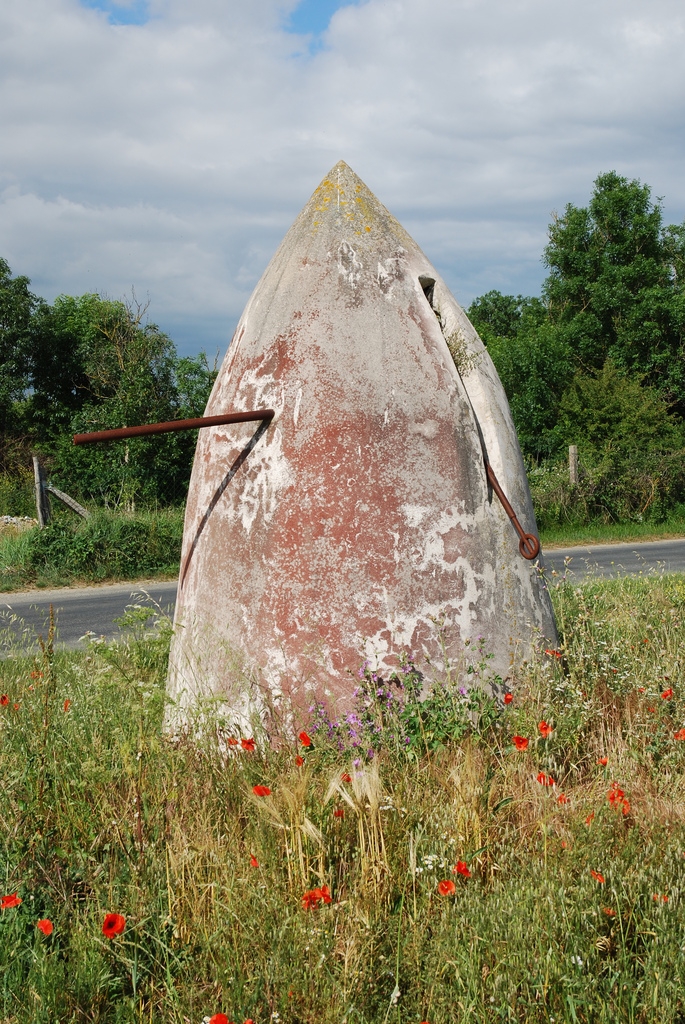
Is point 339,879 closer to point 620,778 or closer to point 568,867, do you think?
point 568,867

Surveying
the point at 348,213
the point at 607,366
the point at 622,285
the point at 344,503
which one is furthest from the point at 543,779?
the point at 622,285

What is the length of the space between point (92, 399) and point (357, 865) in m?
22.9

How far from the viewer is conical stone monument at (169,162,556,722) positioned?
3268 millimetres

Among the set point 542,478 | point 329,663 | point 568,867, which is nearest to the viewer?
point 568,867

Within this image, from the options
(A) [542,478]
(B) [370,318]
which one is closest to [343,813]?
(B) [370,318]

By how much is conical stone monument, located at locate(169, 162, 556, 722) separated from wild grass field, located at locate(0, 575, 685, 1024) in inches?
7.9

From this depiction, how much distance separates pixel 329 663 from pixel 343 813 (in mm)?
761

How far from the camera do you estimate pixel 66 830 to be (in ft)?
8.66

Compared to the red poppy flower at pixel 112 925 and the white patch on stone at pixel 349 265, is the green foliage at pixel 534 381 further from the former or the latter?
the red poppy flower at pixel 112 925

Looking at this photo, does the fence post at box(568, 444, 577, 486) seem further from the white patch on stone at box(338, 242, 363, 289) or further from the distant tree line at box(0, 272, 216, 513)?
the white patch on stone at box(338, 242, 363, 289)

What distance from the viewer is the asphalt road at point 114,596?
846 centimetres

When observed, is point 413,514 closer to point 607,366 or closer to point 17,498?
point 17,498

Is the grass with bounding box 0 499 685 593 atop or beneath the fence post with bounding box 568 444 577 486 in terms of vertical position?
beneath

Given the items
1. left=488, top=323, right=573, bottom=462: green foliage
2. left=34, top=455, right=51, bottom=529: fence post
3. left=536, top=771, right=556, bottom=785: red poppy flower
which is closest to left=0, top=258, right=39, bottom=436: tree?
left=34, top=455, right=51, bottom=529: fence post
